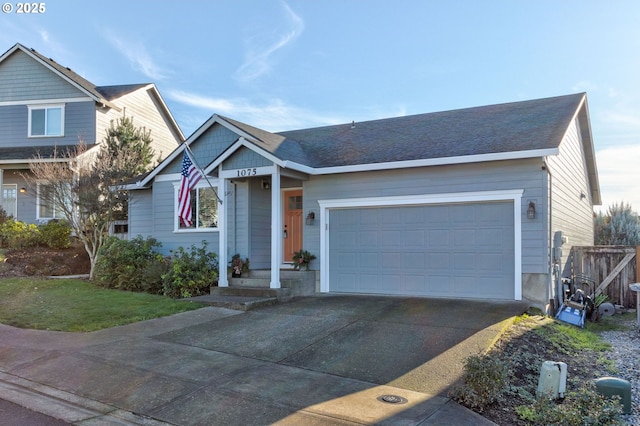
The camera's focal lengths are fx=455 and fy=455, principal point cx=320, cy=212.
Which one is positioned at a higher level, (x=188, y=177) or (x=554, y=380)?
(x=188, y=177)

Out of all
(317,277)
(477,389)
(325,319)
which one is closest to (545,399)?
(477,389)

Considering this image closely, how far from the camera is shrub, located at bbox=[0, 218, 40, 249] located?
15922 mm

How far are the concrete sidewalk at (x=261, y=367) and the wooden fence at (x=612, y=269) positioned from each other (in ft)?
17.0

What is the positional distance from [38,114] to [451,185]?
19248 millimetres

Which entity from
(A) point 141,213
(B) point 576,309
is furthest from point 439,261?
(A) point 141,213

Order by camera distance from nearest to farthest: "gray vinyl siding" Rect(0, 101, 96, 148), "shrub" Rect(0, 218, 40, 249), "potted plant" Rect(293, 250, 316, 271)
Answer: "potted plant" Rect(293, 250, 316, 271)
"shrub" Rect(0, 218, 40, 249)
"gray vinyl siding" Rect(0, 101, 96, 148)

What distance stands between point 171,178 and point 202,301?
529 cm

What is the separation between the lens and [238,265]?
12.4 m

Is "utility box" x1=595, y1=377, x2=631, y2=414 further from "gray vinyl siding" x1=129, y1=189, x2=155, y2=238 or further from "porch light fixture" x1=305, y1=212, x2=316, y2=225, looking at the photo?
"gray vinyl siding" x1=129, y1=189, x2=155, y2=238

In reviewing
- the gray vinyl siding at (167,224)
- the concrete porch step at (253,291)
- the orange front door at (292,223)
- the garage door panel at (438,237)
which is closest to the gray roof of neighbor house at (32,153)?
the gray vinyl siding at (167,224)

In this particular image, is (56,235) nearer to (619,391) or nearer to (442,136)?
(442,136)

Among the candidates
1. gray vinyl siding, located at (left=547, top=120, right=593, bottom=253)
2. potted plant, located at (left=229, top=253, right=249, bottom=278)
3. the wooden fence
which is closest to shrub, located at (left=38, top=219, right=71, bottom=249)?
potted plant, located at (left=229, top=253, right=249, bottom=278)

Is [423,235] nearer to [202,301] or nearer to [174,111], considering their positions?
[202,301]

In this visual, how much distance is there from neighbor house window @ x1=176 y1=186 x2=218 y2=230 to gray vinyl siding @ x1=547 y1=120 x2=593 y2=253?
9060mm
